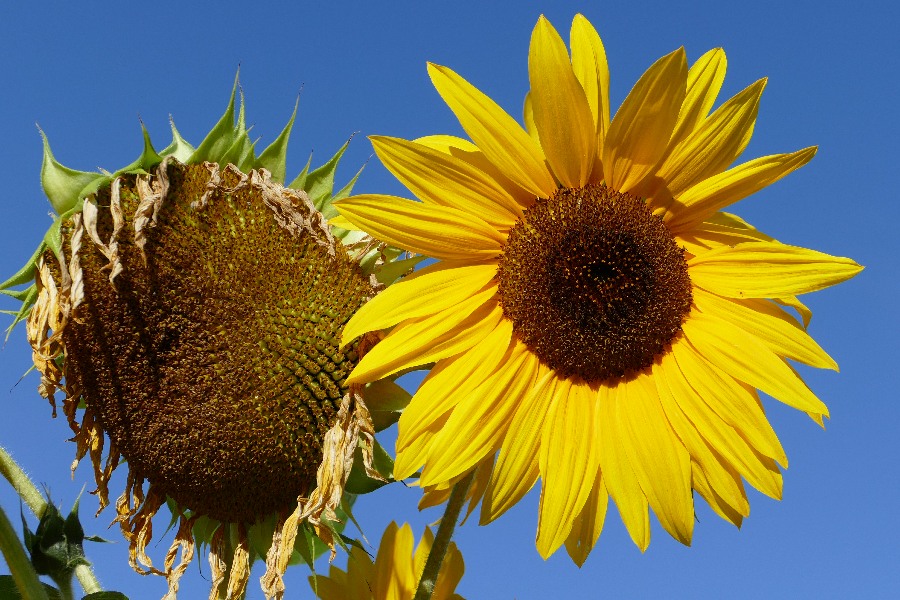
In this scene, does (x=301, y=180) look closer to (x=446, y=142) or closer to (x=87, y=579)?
(x=446, y=142)

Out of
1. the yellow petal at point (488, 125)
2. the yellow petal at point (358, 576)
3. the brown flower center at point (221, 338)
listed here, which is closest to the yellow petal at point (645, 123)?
the yellow petal at point (488, 125)

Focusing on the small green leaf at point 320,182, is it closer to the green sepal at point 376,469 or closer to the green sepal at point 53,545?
the green sepal at point 376,469

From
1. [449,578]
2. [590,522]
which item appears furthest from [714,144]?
[449,578]

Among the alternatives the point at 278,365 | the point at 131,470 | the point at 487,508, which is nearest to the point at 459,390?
the point at 487,508

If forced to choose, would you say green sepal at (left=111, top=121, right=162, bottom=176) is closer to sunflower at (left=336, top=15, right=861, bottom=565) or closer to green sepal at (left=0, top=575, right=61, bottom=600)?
sunflower at (left=336, top=15, right=861, bottom=565)

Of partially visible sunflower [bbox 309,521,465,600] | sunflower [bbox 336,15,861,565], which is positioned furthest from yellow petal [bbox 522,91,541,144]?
partially visible sunflower [bbox 309,521,465,600]
